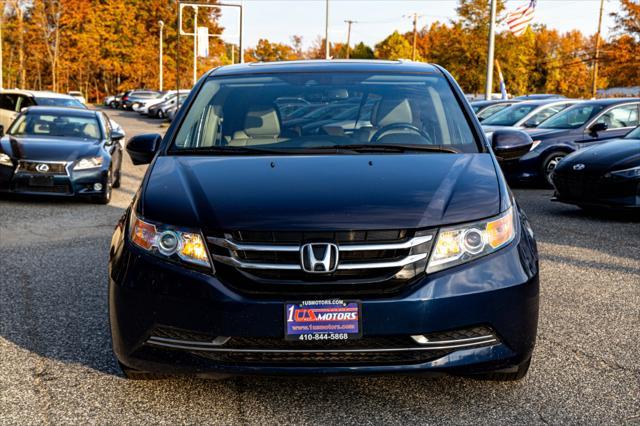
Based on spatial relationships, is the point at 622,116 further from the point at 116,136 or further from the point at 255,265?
the point at 255,265

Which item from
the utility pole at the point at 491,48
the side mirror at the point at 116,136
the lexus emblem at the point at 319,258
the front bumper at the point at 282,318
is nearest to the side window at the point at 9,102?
the side mirror at the point at 116,136

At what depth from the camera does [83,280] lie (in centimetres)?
654

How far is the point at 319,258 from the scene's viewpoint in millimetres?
3453

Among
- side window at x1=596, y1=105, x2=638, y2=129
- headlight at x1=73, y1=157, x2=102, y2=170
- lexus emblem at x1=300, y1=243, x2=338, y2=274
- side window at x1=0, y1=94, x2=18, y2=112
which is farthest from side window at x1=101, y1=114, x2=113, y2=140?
lexus emblem at x1=300, y1=243, x2=338, y2=274

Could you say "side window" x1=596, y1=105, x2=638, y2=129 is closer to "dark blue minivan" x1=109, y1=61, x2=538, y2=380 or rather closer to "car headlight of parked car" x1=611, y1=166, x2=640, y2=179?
"car headlight of parked car" x1=611, y1=166, x2=640, y2=179

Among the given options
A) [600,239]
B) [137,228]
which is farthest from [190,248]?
[600,239]

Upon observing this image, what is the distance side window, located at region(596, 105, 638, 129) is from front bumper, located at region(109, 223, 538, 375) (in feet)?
37.2

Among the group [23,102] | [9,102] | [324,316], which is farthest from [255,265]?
[9,102]

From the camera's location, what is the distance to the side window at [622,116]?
14211mm

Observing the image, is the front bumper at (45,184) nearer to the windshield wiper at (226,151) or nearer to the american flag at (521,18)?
the windshield wiper at (226,151)

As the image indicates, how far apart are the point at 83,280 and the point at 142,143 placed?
5.69 ft

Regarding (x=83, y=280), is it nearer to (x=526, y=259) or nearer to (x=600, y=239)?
(x=526, y=259)

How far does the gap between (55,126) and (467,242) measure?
35.7 ft

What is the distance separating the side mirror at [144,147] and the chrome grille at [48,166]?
6713 millimetres
